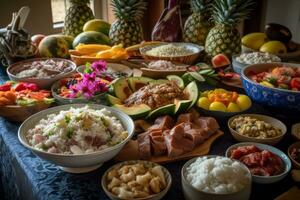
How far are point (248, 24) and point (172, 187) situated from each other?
3222 mm

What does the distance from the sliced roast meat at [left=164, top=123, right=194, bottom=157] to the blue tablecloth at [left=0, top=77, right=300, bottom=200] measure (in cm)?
4

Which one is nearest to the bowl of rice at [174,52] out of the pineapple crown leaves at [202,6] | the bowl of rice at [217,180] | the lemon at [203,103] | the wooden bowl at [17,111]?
the pineapple crown leaves at [202,6]

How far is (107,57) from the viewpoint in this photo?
5.76 ft

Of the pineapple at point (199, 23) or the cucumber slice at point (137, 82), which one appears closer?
the cucumber slice at point (137, 82)

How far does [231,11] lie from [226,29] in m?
0.10

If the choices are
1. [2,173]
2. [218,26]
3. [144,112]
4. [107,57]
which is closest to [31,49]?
[107,57]

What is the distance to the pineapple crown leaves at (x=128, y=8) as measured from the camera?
1974 mm

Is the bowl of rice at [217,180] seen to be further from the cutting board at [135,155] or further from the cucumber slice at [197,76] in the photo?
the cucumber slice at [197,76]

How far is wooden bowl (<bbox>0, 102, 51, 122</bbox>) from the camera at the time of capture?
4.14ft

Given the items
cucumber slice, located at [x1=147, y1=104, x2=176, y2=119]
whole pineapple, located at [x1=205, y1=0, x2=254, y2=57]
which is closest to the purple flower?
cucumber slice, located at [x1=147, y1=104, x2=176, y2=119]

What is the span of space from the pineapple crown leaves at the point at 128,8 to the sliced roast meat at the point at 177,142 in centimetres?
105

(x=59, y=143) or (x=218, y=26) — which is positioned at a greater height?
(x=218, y=26)

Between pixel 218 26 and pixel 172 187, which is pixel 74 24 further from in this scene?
pixel 172 187

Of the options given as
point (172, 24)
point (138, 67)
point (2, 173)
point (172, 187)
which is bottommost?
point (2, 173)
